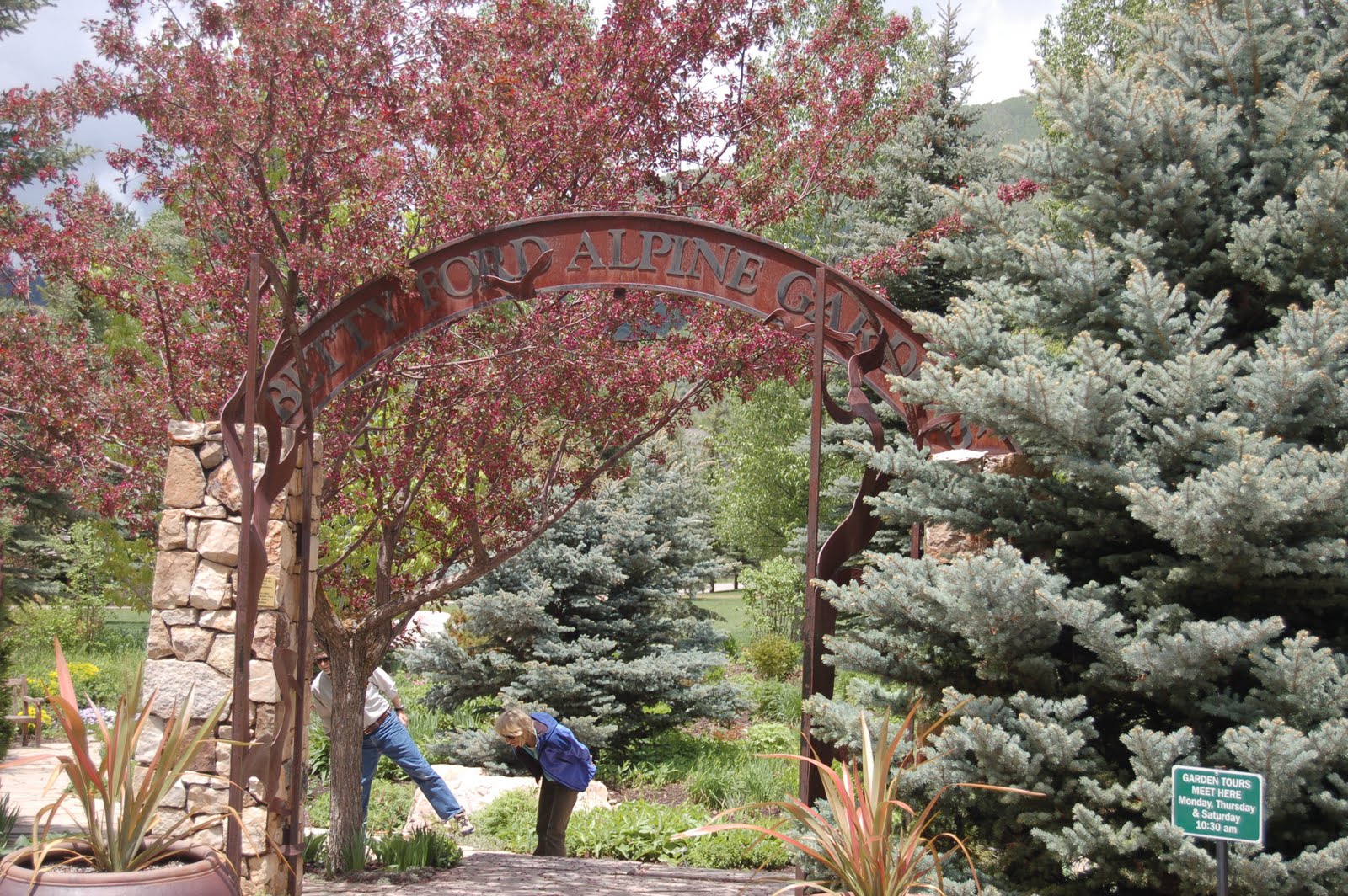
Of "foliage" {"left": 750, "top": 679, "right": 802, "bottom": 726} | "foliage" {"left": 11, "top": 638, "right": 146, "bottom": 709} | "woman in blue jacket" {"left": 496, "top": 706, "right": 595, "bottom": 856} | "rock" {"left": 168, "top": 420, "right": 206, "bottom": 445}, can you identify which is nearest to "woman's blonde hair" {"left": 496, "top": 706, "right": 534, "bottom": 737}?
"woman in blue jacket" {"left": 496, "top": 706, "right": 595, "bottom": 856}

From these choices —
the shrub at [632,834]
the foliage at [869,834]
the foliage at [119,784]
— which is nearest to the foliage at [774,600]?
the shrub at [632,834]

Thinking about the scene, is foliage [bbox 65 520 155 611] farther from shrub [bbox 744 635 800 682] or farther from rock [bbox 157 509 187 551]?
shrub [bbox 744 635 800 682]

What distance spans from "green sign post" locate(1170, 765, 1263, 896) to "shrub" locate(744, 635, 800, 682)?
11985mm

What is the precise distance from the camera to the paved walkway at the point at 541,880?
6133 millimetres

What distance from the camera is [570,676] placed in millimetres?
10312

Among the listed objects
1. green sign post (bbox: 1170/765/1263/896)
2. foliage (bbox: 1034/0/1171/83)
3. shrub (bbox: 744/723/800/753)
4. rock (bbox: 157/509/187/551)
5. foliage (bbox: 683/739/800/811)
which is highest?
foliage (bbox: 1034/0/1171/83)

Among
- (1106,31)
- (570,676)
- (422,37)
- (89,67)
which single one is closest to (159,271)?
(89,67)

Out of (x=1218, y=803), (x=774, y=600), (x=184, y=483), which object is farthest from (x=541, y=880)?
(x=774, y=600)

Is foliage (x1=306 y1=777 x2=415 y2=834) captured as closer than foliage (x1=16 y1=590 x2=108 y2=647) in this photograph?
Yes

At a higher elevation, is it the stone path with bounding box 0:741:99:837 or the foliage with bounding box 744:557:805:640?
the foliage with bounding box 744:557:805:640

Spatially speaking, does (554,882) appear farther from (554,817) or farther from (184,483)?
(184,483)

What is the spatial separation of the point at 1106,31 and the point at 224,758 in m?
18.1

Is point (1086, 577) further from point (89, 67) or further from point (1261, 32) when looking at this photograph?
point (89, 67)

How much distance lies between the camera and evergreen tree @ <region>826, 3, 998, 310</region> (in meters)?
11.5
